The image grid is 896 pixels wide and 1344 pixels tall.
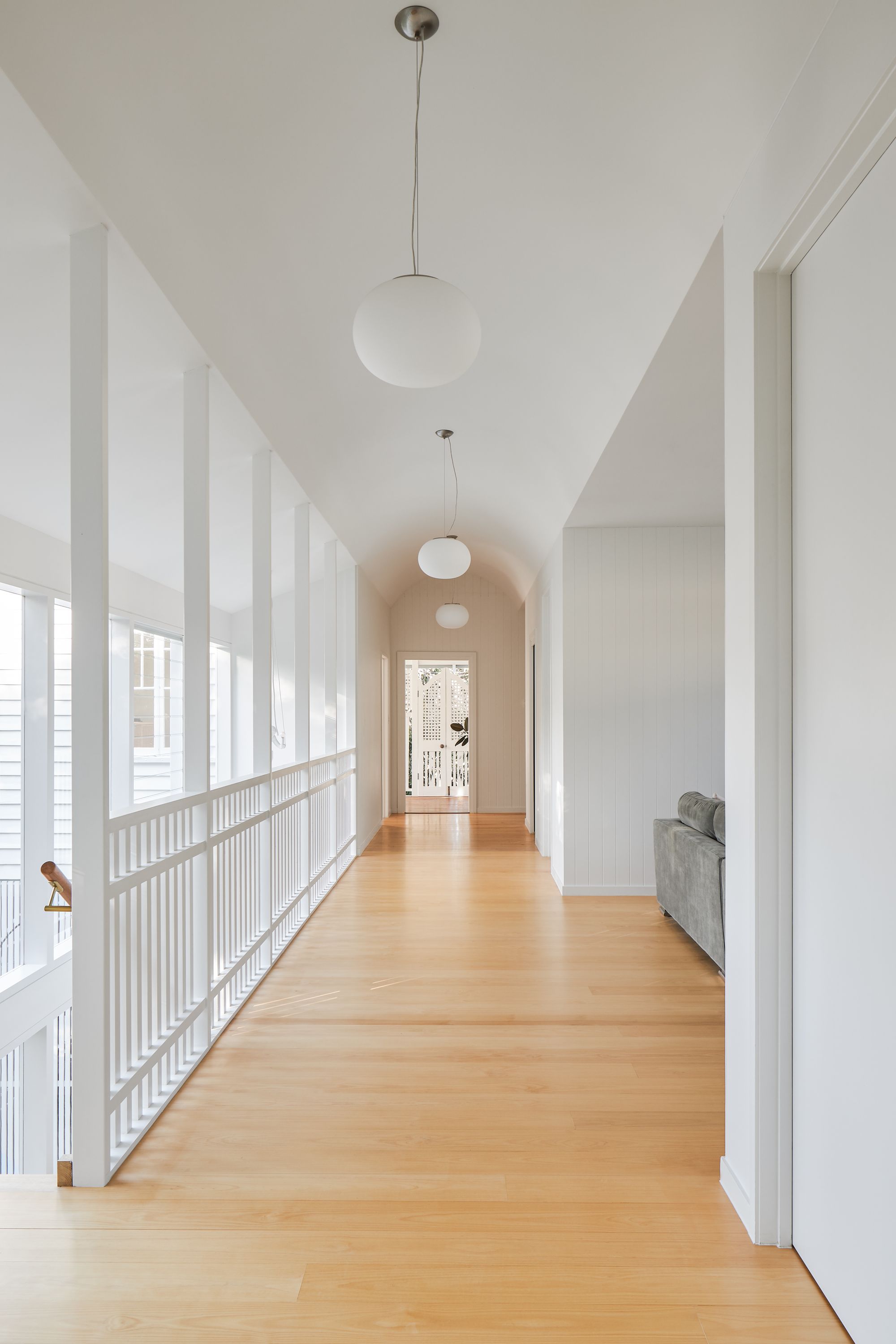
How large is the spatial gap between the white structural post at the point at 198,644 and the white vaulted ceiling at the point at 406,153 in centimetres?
25

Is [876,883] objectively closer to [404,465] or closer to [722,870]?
[722,870]

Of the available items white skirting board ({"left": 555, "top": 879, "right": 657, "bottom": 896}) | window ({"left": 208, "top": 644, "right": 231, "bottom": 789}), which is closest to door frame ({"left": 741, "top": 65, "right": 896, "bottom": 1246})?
white skirting board ({"left": 555, "top": 879, "right": 657, "bottom": 896})

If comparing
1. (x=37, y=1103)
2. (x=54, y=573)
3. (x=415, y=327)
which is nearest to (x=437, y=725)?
(x=54, y=573)

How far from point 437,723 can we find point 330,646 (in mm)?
6496

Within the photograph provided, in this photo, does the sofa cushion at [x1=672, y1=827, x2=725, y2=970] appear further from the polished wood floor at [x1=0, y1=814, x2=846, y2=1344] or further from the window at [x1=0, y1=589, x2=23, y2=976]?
the window at [x1=0, y1=589, x2=23, y2=976]

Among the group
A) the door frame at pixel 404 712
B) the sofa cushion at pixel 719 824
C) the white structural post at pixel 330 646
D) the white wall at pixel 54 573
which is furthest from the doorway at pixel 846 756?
the door frame at pixel 404 712

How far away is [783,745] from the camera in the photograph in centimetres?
201

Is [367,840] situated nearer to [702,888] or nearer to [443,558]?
[443,558]

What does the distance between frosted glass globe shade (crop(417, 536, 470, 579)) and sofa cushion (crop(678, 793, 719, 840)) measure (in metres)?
2.01

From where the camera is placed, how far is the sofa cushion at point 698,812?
15.0ft

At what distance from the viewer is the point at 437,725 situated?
12.6 m

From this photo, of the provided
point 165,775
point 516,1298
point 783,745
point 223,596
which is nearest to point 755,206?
point 783,745

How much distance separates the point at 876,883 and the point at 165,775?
5643mm

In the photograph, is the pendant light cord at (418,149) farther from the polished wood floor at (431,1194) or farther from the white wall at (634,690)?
the white wall at (634,690)
